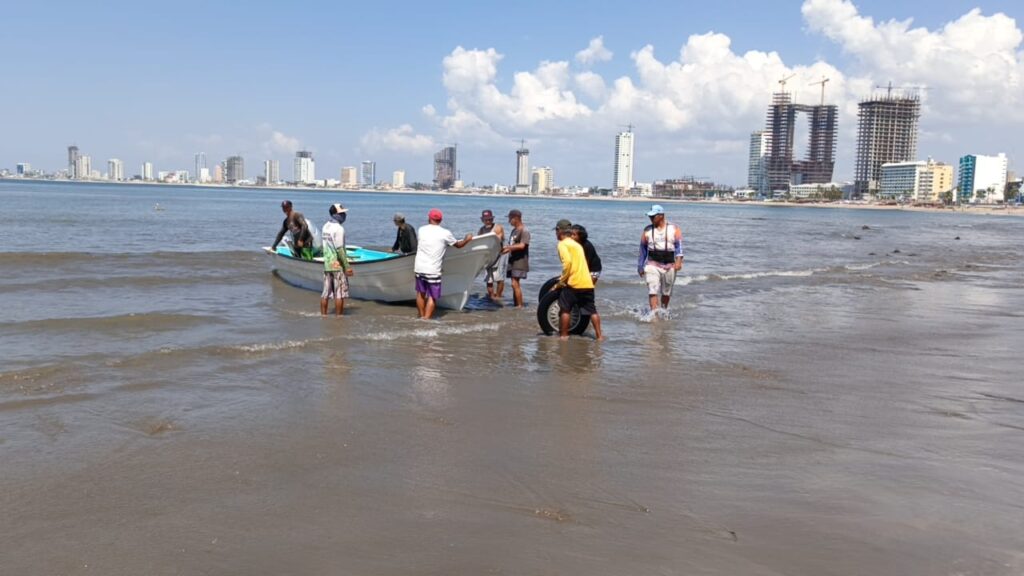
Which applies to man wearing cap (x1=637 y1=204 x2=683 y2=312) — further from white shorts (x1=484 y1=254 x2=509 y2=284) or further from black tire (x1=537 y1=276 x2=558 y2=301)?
white shorts (x1=484 y1=254 x2=509 y2=284)

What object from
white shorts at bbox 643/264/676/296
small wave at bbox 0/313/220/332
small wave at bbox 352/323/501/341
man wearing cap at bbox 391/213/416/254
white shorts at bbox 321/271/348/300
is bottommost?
small wave at bbox 0/313/220/332

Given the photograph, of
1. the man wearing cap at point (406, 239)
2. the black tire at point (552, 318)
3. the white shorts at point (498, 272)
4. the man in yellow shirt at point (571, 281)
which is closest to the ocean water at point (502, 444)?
the black tire at point (552, 318)

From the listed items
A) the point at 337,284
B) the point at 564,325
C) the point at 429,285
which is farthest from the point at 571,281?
the point at 337,284

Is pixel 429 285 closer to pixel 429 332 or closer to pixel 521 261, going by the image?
pixel 429 332

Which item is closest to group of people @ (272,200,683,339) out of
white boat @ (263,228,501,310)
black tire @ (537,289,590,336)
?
black tire @ (537,289,590,336)

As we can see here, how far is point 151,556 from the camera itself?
156 inches

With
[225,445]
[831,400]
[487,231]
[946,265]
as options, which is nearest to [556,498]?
[225,445]

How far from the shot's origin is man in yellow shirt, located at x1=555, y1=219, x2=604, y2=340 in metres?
9.59

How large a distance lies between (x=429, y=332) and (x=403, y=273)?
2.77 meters

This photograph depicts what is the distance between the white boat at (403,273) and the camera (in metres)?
12.6

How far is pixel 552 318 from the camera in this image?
35.2 feet

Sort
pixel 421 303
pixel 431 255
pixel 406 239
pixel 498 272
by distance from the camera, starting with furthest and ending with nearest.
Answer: pixel 406 239 → pixel 498 272 → pixel 421 303 → pixel 431 255

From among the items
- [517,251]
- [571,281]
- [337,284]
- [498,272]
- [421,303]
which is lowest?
[421,303]

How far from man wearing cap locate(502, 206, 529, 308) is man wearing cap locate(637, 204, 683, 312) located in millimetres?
2157
